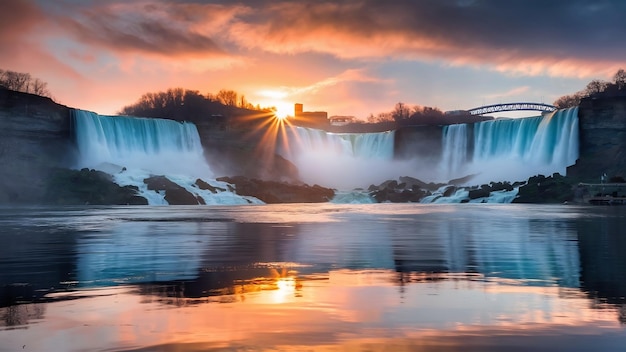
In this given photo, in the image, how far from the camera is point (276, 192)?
317ft

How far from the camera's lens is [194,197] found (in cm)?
8394

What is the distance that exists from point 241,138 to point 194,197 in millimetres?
38565

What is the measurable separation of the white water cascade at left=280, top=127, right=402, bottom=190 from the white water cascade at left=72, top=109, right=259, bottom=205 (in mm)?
22932

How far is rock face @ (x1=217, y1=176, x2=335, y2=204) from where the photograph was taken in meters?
93.8

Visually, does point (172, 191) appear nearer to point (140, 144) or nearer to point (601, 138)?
point (140, 144)

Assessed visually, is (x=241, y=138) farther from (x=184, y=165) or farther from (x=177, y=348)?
(x=177, y=348)

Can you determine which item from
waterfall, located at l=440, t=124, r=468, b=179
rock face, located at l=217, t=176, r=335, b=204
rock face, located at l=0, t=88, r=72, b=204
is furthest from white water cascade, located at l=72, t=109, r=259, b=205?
waterfall, located at l=440, t=124, r=468, b=179

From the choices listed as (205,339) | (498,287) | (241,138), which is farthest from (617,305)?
(241,138)

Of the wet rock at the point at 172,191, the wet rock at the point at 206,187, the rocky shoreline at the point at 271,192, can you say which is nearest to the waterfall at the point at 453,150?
the rocky shoreline at the point at 271,192

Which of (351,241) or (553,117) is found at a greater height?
(553,117)

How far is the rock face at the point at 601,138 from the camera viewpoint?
305ft

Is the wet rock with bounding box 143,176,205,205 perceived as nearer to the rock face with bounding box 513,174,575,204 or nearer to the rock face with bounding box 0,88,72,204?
the rock face with bounding box 0,88,72,204

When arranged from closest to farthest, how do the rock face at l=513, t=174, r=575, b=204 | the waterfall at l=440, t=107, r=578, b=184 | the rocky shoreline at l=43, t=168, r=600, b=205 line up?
the rocky shoreline at l=43, t=168, r=600, b=205 < the rock face at l=513, t=174, r=575, b=204 < the waterfall at l=440, t=107, r=578, b=184

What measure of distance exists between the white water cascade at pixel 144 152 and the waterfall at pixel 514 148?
43.9 metres
